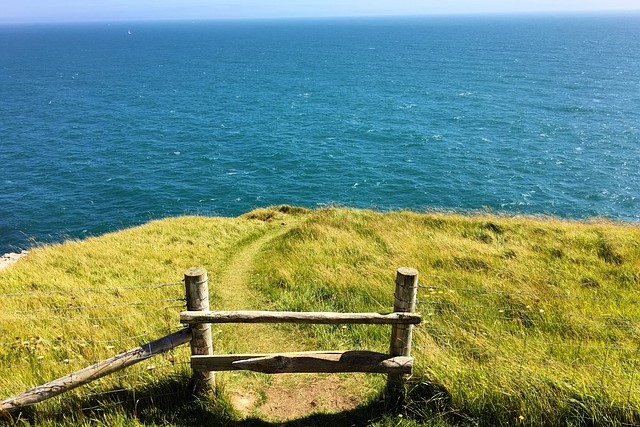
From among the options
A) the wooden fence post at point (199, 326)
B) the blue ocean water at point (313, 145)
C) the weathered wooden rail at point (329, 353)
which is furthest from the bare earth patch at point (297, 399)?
the blue ocean water at point (313, 145)

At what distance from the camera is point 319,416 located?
7.66 m

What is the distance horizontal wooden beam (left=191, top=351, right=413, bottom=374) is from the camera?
24.0 ft

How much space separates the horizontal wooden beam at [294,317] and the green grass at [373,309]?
1227mm

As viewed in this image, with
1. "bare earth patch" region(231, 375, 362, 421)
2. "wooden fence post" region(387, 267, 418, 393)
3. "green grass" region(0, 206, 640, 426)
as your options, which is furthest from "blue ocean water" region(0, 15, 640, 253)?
"wooden fence post" region(387, 267, 418, 393)

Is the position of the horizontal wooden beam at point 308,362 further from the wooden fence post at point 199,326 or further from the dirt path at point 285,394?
the dirt path at point 285,394

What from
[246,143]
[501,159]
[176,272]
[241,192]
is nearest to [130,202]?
[241,192]

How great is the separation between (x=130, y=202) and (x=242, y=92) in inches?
2226

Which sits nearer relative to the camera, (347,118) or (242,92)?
(347,118)

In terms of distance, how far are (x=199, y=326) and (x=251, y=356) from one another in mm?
926

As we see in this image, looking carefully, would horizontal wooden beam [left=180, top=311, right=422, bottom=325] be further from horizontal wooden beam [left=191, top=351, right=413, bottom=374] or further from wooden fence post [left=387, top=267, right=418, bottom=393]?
horizontal wooden beam [left=191, top=351, right=413, bottom=374]

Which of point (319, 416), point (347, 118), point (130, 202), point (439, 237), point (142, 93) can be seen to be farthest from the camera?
point (142, 93)

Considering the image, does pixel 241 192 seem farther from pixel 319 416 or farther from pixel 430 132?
pixel 319 416

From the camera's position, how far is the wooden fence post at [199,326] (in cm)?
700

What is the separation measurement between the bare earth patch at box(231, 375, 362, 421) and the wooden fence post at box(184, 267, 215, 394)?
2.32 feet
